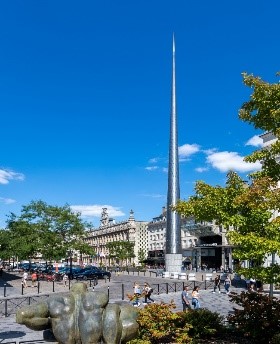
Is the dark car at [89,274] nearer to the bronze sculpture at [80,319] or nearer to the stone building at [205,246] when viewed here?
the stone building at [205,246]

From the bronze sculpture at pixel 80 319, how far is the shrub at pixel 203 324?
6.45 metres

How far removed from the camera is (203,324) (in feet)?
51.6

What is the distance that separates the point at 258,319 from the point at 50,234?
42.1 meters

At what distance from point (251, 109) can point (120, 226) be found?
140255mm

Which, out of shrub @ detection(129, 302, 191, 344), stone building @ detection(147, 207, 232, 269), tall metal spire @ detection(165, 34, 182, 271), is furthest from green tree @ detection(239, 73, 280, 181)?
stone building @ detection(147, 207, 232, 269)

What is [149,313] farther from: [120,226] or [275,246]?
[120,226]

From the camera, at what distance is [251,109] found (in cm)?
1348

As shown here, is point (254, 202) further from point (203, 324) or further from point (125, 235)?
point (125, 235)

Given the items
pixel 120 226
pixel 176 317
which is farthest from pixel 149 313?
pixel 120 226

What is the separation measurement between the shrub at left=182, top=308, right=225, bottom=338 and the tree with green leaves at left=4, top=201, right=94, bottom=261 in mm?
39402

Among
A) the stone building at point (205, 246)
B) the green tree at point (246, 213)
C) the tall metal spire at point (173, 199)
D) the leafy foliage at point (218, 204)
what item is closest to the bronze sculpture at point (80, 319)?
the green tree at point (246, 213)

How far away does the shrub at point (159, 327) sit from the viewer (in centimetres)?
1442

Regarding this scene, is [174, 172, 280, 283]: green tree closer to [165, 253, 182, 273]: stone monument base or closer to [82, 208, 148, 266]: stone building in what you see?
[165, 253, 182, 273]: stone monument base

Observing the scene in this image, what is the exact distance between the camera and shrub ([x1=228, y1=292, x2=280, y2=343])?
14734mm
